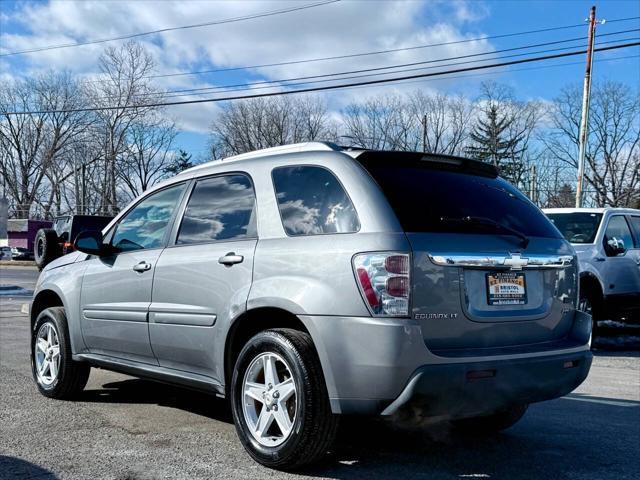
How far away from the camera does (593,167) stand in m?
51.8

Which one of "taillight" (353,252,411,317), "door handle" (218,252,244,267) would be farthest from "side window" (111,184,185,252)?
"taillight" (353,252,411,317)

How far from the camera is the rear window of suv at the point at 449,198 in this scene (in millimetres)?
3814

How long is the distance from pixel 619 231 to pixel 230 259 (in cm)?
846

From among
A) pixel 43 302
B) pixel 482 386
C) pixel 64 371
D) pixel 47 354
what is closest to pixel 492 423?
pixel 482 386

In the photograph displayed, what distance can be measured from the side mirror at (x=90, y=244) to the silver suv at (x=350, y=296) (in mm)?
523

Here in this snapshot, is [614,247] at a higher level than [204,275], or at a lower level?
higher

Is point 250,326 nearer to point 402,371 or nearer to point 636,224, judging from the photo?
point 402,371

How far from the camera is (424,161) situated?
423cm

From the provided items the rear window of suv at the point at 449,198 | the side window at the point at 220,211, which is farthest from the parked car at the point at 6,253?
the rear window of suv at the point at 449,198

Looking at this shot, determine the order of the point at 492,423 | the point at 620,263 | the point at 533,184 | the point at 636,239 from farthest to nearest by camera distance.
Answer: the point at 533,184 < the point at 636,239 < the point at 620,263 < the point at 492,423

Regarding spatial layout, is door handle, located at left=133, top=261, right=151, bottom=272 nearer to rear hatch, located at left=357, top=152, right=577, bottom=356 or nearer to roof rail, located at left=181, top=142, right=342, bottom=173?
roof rail, located at left=181, top=142, right=342, bottom=173

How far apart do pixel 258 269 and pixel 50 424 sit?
218 cm

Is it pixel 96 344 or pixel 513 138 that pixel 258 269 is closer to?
pixel 96 344

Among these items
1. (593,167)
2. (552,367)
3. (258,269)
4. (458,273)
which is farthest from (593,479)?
(593,167)
